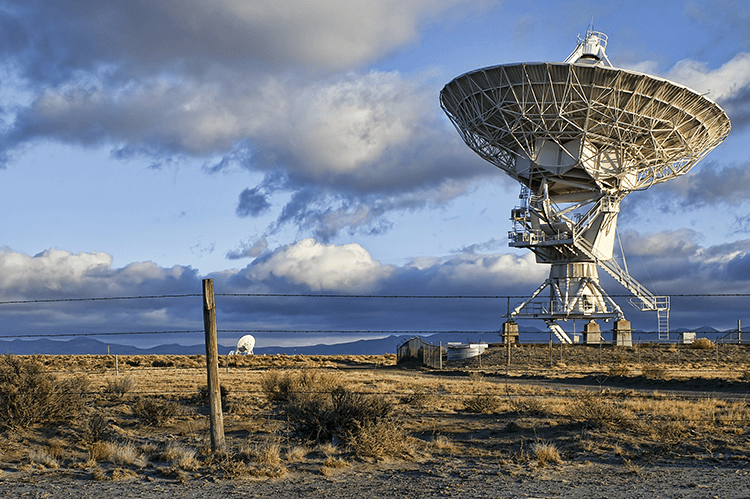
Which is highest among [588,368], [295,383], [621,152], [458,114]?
[458,114]

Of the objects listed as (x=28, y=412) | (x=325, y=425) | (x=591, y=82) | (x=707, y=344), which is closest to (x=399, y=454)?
(x=325, y=425)

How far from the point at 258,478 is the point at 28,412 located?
625 cm

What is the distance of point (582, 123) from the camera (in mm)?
40062

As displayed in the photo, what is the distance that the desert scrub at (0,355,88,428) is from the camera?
512 inches

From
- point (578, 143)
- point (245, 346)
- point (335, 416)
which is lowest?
point (245, 346)

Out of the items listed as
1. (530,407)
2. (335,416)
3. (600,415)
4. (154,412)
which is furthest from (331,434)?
(530,407)

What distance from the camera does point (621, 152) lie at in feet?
138

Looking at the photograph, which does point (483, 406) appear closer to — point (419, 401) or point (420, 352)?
point (419, 401)

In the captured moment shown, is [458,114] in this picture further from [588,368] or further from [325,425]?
[325,425]

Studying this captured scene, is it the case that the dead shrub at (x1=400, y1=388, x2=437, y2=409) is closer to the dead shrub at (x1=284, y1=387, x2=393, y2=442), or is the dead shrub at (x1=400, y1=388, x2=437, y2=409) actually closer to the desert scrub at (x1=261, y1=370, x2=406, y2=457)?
the desert scrub at (x1=261, y1=370, x2=406, y2=457)

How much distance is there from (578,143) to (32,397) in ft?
117

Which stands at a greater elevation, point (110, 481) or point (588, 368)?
point (110, 481)

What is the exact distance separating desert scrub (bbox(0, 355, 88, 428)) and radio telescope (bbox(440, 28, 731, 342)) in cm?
2985

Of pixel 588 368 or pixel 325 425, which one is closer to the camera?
pixel 325 425
